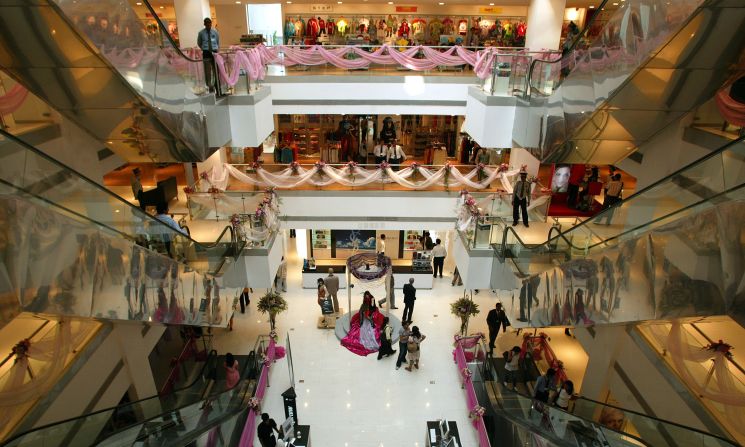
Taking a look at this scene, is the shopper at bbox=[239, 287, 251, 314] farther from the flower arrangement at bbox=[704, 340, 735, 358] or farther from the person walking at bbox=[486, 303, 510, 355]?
the flower arrangement at bbox=[704, 340, 735, 358]

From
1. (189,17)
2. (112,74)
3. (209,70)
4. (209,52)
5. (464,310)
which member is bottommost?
(464,310)

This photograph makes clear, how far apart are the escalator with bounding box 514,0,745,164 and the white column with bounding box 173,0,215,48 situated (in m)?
8.94

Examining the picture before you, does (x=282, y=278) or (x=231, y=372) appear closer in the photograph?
(x=231, y=372)

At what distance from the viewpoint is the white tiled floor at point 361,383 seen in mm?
9938

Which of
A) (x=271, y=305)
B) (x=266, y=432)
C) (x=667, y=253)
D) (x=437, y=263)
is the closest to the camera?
(x=667, y=253)

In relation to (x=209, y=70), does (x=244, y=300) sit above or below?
below

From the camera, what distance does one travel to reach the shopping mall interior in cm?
507

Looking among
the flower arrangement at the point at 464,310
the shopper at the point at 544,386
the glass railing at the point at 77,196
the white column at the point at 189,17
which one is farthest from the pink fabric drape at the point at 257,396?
the white column at the point at 189,17

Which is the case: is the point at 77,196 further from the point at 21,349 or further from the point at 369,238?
the point at 369,238

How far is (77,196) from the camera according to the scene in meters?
4.71

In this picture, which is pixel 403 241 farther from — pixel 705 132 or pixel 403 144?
pixel 705 132

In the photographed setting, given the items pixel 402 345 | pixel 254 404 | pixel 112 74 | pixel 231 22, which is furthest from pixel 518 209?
pixel 231 22

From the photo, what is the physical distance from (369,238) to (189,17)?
885cm

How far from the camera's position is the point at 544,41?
12.8m
